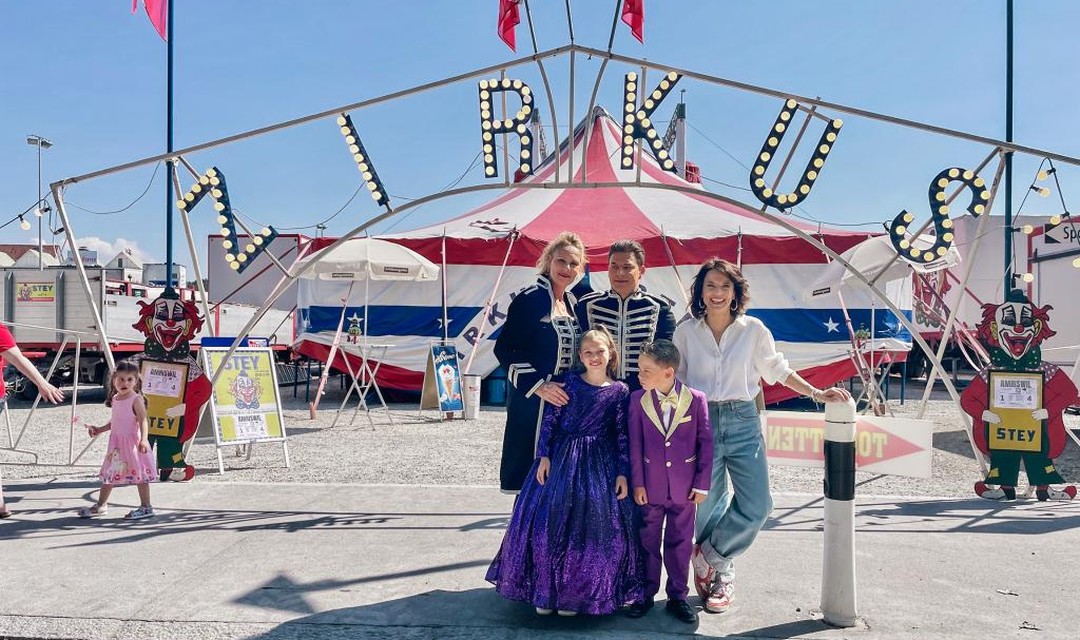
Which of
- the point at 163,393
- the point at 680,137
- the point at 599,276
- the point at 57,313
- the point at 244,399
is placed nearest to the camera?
the point at 163,393

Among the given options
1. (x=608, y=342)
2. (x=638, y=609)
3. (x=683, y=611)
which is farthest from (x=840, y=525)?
(x=608, y=342)

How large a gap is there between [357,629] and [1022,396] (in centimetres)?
538

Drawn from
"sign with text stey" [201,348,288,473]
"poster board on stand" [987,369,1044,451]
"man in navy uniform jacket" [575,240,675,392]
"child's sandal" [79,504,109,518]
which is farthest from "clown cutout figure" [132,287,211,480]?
"poster board on stand" [987,369,1044,451]

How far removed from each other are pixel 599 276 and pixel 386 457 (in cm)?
619

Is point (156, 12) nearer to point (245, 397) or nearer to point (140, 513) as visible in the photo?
point (245, 397)

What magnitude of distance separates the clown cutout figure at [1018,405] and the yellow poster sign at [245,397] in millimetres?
6138

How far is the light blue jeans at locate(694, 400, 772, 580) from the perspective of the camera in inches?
137

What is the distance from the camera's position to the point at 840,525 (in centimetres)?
336

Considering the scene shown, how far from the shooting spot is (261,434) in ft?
23.2

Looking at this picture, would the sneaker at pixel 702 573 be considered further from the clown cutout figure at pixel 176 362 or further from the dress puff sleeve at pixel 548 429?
the clown cutout figure at pixel 176 362

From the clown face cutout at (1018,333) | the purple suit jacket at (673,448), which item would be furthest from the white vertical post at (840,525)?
the clown face cutout at (1018,333)

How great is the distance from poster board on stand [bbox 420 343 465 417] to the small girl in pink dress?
5.75 meters

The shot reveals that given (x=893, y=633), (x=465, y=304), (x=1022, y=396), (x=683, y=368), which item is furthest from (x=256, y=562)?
(x=465, y=304)

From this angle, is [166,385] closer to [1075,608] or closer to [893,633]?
[893,633]
